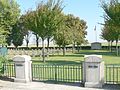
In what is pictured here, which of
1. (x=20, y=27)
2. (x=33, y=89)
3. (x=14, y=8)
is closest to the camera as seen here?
(x=33, y=89)

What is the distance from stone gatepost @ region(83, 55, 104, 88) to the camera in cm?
1576

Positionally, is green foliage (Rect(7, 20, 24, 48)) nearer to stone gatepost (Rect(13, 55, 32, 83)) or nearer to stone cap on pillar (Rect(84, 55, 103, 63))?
stone gatepost (Rect(13, 55, 32, 83))

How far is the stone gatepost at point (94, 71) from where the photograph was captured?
15757 mm

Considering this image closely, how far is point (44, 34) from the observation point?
34688 mm

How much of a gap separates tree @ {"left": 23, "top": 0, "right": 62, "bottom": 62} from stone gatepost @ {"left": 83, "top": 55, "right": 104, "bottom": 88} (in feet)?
58.6

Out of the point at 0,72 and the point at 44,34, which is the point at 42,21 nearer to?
A: the point at 44,34

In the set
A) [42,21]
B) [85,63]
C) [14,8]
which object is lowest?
[85,63]

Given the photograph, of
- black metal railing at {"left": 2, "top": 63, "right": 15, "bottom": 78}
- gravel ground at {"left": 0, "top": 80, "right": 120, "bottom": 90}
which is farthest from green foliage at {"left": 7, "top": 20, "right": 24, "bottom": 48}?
gravel ground at {"left": 0, "top": 80, "right": 120, "bottom": 90}

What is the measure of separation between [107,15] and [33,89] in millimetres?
20492

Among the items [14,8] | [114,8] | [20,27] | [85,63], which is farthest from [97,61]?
[20,27]

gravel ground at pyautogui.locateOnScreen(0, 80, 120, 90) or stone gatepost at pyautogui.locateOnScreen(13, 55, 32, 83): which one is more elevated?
stone gatepost at pyautogui.locateOnScreen(13, 55, 32, 83)

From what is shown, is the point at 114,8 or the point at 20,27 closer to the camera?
the point at 114,8

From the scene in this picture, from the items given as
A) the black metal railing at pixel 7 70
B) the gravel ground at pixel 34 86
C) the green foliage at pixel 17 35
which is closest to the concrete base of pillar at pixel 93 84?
the gravel ground at pixel 34 86

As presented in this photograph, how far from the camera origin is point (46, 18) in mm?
33938
